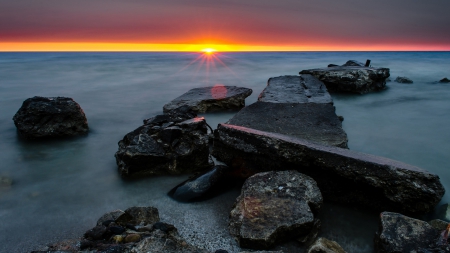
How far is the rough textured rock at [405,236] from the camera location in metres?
1.79

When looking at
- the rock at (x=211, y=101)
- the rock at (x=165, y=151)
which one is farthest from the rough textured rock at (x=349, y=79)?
the rock at (x=165, y=151)

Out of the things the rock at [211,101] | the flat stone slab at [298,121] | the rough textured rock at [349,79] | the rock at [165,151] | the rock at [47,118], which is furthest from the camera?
the rough textured rock at [349,79]

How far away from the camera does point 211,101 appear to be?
20.3 ft

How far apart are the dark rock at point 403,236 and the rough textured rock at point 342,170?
1.11 feet

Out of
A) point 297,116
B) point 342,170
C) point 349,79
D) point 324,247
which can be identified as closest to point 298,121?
point 297,116

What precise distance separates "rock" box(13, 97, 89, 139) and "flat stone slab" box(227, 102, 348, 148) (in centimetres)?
242

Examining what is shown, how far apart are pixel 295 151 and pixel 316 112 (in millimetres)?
2114

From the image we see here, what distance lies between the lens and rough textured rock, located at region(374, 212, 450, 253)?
1795mm

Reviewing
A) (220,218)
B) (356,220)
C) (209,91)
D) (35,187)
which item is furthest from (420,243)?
(209,91)

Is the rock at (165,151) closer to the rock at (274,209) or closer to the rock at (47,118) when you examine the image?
the rock at (274,209)

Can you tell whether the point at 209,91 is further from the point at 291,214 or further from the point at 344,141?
the point at 291,214

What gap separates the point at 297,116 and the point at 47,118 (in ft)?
11.9

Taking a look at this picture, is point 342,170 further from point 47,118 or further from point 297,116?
point 47,118

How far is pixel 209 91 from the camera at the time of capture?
23.4 ft
